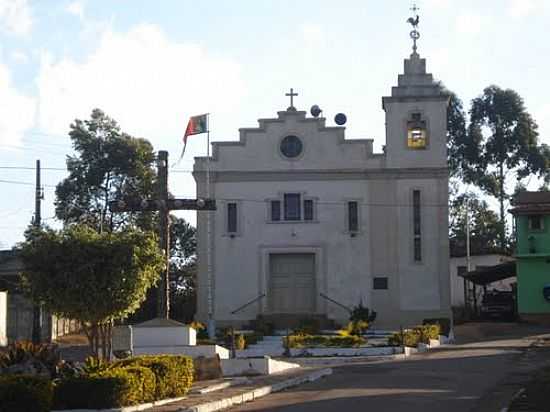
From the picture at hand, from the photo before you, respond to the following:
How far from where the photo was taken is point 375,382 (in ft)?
81.6

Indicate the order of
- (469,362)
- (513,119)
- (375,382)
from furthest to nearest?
(513,119), (469,362), (375,382)

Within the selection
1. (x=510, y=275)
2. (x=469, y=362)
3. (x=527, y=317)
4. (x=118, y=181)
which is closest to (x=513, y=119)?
(x=510, y=275)

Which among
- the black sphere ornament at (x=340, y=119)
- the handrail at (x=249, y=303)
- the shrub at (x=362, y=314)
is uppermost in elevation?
the black sphere ornament at (x=340, y=119)

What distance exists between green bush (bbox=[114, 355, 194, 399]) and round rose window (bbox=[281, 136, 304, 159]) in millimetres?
27845

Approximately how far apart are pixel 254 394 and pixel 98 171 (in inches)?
1389

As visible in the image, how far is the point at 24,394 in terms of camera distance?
52.7ft

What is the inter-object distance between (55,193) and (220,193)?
10956mm

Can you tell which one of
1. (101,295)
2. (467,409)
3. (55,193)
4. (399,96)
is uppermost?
(399,96)

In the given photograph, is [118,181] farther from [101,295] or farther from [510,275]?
[101,295]

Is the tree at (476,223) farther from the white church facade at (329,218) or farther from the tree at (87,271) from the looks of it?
the tree at (87,271)

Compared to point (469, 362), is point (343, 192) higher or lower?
higher

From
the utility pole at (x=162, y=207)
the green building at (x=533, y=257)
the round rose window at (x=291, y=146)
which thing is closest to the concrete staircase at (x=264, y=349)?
the utility pole at (x=162, y=207)

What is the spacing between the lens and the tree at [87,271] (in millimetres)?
21453

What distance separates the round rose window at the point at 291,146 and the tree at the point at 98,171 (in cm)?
964
